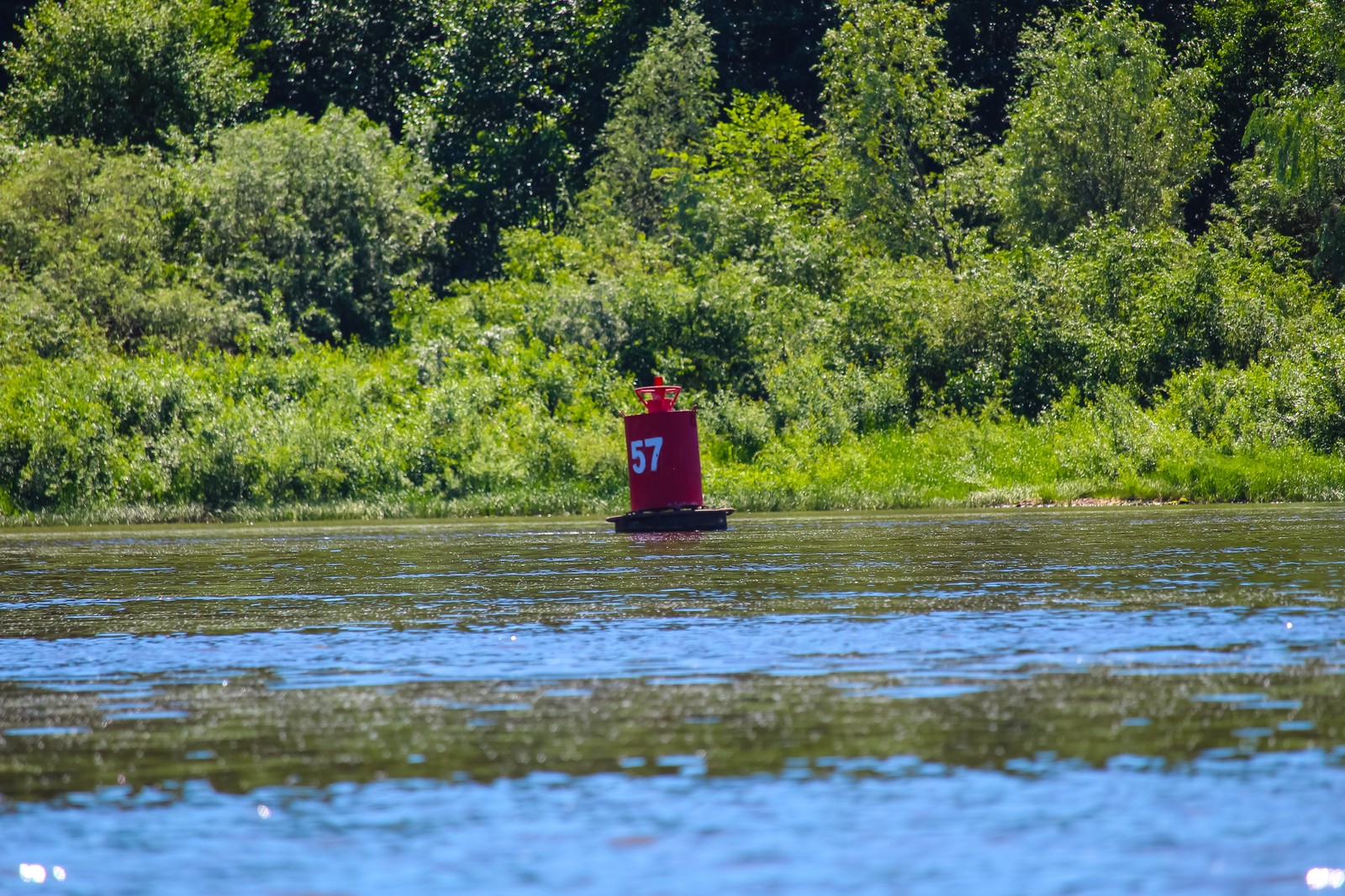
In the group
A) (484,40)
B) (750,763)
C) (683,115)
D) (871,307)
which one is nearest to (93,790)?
(750,763)

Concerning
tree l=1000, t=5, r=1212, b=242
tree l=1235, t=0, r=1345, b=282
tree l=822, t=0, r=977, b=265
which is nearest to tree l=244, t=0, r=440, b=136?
tree l=822, t=0, r=977, b=265

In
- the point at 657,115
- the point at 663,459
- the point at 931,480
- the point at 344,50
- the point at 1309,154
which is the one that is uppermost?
the point at 344,50

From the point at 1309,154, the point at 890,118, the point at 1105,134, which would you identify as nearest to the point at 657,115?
the point at 890,118

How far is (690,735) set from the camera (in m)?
9.70

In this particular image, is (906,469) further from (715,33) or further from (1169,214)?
(715,33)

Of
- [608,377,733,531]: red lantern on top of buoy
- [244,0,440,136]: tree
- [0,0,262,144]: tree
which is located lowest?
[608,377,733,531]: red lantern on top of buoy

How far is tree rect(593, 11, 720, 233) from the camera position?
59750mm

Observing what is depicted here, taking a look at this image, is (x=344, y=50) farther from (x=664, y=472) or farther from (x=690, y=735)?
(x=690, y=735)

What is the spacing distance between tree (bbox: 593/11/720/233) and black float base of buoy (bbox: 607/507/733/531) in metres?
30.3

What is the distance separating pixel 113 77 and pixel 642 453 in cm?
3772

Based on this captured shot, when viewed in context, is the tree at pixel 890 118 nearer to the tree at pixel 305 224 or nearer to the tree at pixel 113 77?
the tree at pixel 305 224

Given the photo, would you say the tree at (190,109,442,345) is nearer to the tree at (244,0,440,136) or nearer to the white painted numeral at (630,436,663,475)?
the tree at (244,0,440,136)

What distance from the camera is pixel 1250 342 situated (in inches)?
1740

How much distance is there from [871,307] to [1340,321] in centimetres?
1249
